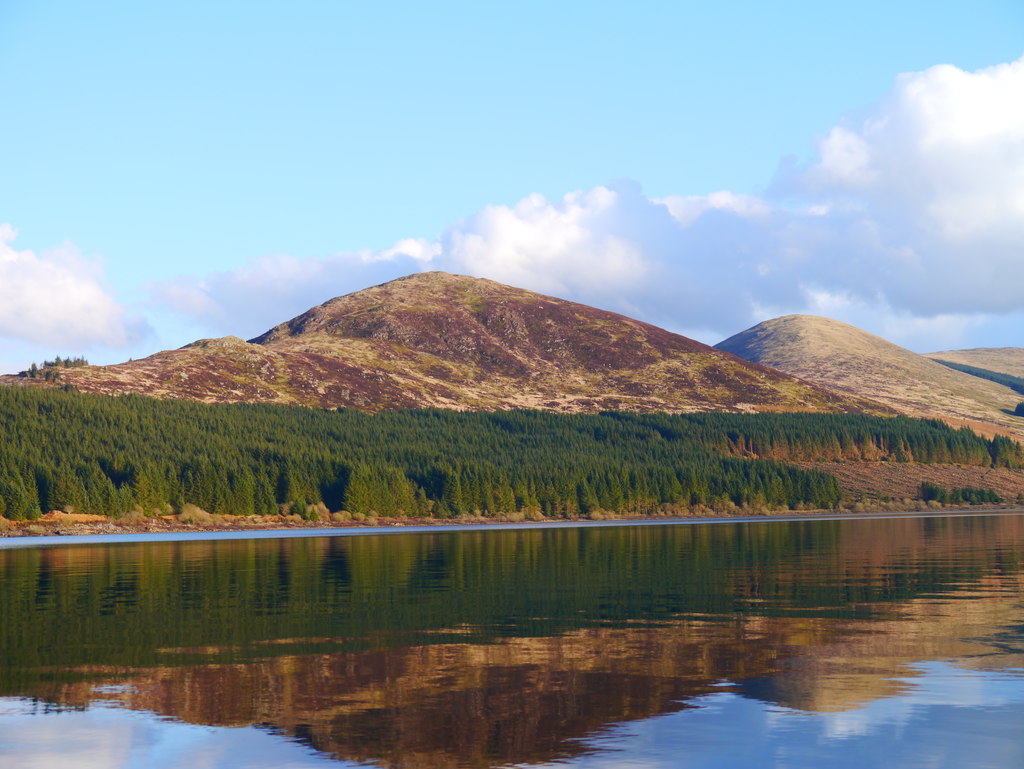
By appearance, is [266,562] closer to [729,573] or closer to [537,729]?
[729,573]

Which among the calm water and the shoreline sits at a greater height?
the shoreline

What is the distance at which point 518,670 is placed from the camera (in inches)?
1355

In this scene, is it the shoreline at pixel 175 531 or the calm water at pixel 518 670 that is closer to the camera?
the calm water at pixel 518 670

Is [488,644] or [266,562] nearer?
[488,644]

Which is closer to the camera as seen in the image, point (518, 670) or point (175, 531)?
point (518, 670)

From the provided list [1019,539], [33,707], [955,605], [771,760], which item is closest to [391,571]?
[955,605]

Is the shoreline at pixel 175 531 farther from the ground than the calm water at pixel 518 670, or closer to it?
farther from the ground

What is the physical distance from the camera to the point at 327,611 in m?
50.7

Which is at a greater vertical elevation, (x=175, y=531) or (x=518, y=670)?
(x=175, y=531)

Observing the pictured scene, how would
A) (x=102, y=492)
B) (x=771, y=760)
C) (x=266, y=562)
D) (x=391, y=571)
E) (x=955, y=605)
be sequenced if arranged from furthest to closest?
(x=102, y=492)
(x=266, y=562)
(x=391, y=571)
(x=955, y=605)
(x=771, y=760)

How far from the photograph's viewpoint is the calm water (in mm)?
25094

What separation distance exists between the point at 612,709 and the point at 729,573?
4258 centimetres

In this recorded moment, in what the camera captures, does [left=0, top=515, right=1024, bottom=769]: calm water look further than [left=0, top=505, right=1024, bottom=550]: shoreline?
No

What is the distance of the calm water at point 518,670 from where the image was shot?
25.1m
